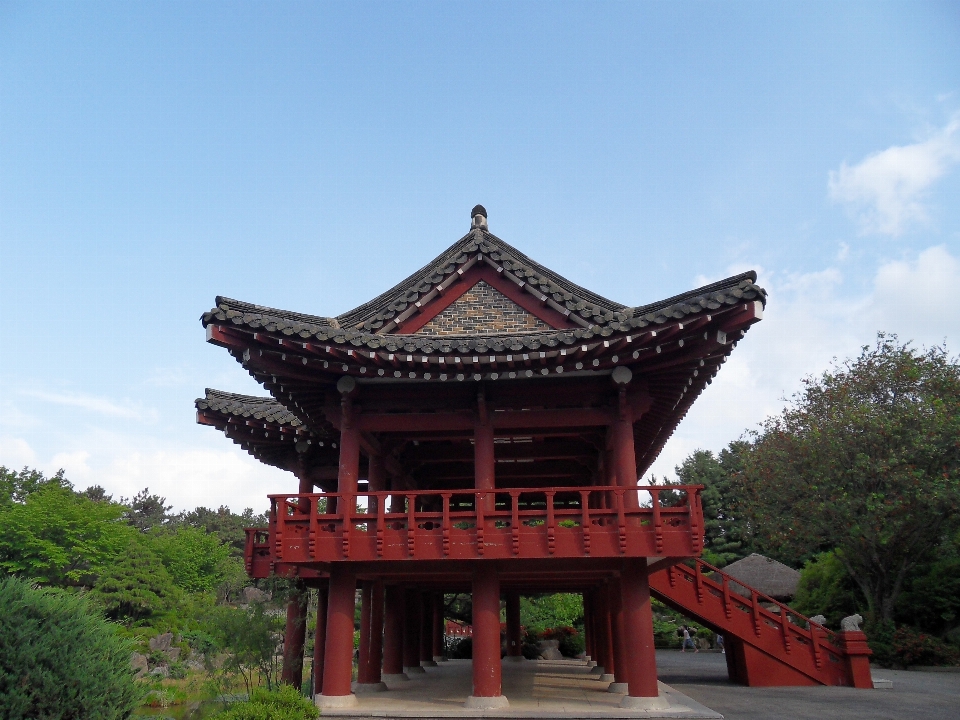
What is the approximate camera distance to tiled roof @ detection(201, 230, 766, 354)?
36.7 feet

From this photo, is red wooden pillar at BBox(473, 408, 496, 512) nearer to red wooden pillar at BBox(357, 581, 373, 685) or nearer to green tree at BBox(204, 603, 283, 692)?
red wooden pillar at BBox(357, 581, 373, 685)

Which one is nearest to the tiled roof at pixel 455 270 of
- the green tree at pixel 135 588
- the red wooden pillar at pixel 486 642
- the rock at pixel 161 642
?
the red wooden pillar at pixel 486 642

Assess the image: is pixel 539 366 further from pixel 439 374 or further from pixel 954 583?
pixel 954 583

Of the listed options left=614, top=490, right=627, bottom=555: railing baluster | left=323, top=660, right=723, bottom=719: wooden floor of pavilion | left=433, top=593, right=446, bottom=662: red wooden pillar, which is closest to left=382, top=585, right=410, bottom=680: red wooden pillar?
left=323, top=660, right=723, bottom=719: wooden floor of pavilion

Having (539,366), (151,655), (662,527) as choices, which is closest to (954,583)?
(662,527)

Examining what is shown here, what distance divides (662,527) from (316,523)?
587 centimetres

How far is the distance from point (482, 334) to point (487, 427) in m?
2.02

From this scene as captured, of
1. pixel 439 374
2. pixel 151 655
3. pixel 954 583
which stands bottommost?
pixel 151 655

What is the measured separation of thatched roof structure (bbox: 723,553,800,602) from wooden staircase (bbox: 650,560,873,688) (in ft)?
54.5

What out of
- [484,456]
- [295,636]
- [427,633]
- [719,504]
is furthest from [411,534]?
[719,504]

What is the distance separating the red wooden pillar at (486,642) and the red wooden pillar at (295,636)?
6190mm

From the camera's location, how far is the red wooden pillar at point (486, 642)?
1163cm

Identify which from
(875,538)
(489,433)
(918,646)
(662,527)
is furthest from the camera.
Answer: (875,538)

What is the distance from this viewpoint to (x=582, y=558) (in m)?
11.9
